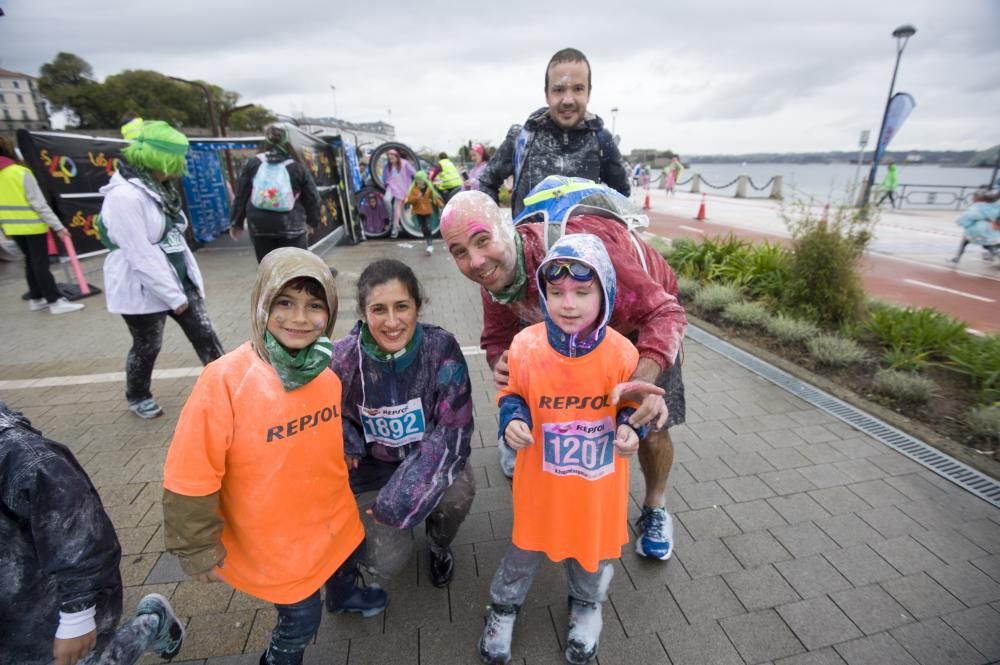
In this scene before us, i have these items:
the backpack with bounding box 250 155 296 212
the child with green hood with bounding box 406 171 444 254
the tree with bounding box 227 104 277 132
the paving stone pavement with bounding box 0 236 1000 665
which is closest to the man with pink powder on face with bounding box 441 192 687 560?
the paving stone pavement with bounding box 0 236 1000 665

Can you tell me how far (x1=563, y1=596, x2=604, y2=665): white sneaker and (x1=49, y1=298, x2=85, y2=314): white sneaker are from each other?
7582mm

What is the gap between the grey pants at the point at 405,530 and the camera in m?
1.96

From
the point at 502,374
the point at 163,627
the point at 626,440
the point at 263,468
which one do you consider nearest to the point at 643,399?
the point at 626,440

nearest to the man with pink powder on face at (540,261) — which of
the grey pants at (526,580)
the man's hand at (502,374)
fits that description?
the man's hand at (502,374)

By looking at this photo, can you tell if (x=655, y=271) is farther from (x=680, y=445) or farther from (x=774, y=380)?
(x=774, y=380)

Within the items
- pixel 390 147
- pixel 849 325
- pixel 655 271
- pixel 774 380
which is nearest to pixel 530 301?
pixel 655 271

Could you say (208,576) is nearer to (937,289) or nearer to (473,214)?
(473,214)

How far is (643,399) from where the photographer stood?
1.56 meters

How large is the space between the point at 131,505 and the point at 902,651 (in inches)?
155

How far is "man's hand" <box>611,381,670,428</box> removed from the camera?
5.03ft

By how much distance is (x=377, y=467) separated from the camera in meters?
2.16

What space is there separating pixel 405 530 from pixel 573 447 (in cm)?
83

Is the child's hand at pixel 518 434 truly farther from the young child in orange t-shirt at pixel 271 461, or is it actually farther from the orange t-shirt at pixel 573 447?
the young child in orange t-shirt at pixel 271 461

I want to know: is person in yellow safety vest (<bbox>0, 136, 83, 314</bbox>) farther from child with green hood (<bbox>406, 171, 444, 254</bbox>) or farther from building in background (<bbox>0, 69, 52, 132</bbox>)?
building in background (<bbox>0, 69, 52, 132</bbox>)
